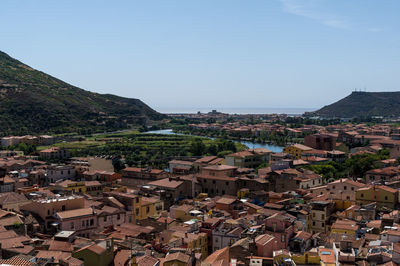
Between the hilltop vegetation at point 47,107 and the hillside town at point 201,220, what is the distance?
53456 mm

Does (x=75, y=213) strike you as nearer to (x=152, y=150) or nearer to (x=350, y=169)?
(x=350, y=169)

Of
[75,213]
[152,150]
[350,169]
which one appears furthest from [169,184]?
[152,150]

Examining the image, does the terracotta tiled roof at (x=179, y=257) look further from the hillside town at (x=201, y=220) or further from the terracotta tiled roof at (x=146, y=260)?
the terracotta tiled roof at (x=146, y=260)

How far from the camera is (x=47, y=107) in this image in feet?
308

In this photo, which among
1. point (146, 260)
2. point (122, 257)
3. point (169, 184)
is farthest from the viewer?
point (169, 184)

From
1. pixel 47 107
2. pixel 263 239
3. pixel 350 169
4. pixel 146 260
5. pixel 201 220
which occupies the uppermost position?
pixel 47 107

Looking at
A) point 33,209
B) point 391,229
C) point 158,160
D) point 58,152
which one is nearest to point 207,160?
point 158,160

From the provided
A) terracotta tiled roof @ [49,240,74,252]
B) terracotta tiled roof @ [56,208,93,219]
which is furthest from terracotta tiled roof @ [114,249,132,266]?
terracotta tiled roof @ [56,208,93,219]

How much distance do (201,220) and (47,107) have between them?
8033cm

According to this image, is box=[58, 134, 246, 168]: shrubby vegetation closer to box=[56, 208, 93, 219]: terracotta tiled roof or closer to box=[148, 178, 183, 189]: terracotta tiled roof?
box=[148, 178, 183, 189]: terracotta tiled roof

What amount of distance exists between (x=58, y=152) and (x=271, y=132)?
58669 millimetres

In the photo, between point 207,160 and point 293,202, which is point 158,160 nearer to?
point 207,160

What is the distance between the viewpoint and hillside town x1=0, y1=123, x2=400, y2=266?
14.4 meters

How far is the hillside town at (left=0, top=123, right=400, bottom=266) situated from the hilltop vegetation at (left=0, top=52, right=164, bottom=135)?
5346 cm
